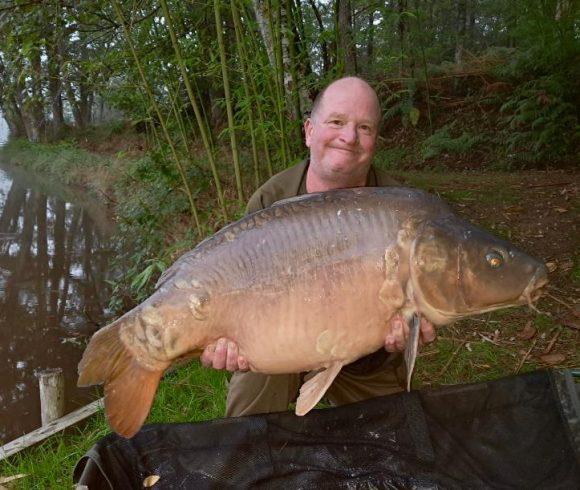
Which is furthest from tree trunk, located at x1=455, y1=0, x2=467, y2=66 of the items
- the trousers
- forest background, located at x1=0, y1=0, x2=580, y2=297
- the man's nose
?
the trousers

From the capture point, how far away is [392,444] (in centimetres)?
157

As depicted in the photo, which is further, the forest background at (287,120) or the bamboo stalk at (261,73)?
the bamboo stalk at (261,73)

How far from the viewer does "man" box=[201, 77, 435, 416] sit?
1.68 metres

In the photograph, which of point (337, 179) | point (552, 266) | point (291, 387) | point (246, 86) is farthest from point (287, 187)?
point (552, 266)

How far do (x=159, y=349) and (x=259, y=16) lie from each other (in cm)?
221

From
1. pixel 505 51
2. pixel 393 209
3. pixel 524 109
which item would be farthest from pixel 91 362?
pixel 505 51

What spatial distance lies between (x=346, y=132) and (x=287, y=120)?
1408 millimetres

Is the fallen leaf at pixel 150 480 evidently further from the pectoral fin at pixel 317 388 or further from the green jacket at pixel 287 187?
the green jacket at pixel 287 187

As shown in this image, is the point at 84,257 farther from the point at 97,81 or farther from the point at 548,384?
the point at 548,384

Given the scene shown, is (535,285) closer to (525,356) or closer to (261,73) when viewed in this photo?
(525,356)

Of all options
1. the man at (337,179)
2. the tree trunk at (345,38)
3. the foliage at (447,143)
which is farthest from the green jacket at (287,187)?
the foliage at (447,143)

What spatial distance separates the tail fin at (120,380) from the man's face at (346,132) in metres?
0.81

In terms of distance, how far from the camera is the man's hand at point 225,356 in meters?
1.29

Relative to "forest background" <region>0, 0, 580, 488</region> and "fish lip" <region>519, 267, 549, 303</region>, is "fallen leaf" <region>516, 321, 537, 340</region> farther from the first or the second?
"fish lip" <region>519, 267, 549, 303</region>
